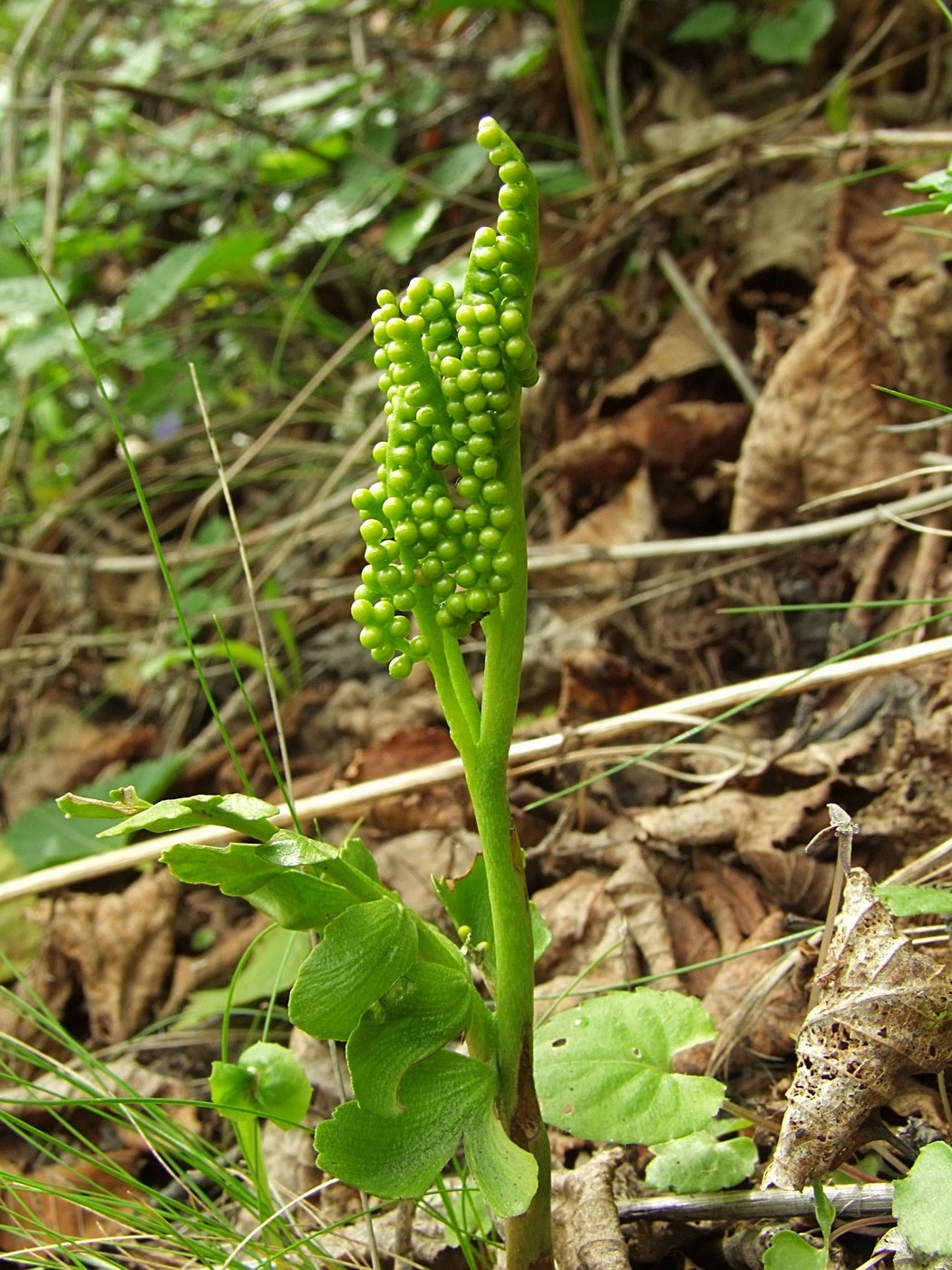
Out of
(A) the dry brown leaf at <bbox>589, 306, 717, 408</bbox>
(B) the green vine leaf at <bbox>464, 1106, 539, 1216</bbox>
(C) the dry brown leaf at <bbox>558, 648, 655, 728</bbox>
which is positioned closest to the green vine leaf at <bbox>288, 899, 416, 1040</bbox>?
(B) the green vine leaf at <bbox>464, 1106, 539, 1216</bbox>

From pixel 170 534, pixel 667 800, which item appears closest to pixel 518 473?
pixel 667 800

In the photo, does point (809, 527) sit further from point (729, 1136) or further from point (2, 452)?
point (2, 452)

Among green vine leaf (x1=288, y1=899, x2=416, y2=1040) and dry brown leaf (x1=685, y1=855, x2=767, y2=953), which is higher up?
green vine leaf (x1=288, y1=899, x2=416, y2=1040)

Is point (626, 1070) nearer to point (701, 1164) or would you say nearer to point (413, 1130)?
point (701, 1164)

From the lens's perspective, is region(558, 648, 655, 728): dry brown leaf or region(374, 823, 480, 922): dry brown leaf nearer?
region(374, 823, 480, 922): dry brown leaf

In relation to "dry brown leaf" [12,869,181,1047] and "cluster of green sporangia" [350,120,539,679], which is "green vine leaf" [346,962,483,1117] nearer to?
"cluster of green sporangia" [350,120,539,679]

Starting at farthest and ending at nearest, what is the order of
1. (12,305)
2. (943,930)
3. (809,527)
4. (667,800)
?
(12,305) < (809,527) < (667,800) < (943,930)
